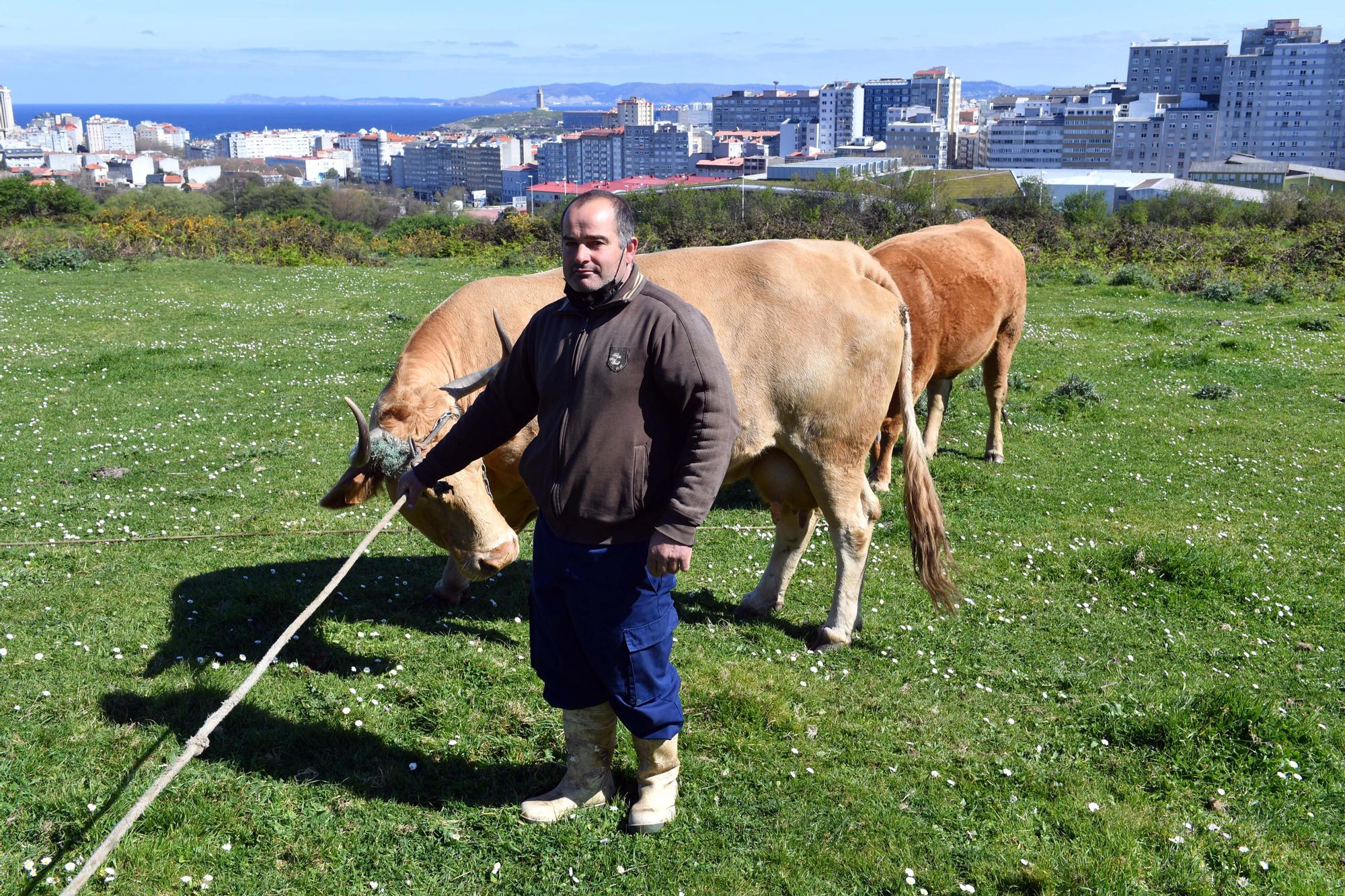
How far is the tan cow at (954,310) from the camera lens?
9.27 m

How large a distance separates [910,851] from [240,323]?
17015mm

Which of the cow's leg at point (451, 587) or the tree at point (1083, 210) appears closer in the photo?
the cow's leg at point (451, 587)

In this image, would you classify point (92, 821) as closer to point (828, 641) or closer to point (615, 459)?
point (615, 459)

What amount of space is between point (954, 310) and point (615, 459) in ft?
21.3

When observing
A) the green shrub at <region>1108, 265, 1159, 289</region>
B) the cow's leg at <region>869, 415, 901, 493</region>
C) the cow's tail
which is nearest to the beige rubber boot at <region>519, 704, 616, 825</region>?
the cow's tail

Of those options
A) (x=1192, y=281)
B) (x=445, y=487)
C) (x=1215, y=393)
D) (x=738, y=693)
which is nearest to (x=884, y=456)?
(x=738, y=693)

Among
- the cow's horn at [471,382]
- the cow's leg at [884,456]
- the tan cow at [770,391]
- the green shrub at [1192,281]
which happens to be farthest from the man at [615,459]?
the green shrub at [1192,281]

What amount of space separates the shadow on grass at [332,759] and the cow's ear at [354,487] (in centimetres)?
119

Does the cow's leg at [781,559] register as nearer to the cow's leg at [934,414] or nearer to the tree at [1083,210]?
the cow's leg at [934,414]

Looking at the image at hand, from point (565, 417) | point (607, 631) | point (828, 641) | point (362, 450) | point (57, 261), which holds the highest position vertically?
point (565, 417)

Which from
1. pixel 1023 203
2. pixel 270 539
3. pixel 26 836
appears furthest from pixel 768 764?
pixel 1023 203

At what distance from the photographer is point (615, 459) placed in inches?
162

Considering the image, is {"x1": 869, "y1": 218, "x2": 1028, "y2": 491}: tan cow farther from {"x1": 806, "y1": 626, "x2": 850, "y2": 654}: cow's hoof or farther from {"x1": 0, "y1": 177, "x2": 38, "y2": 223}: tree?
{"x1": 0, "y1": 177, "x2": 38, "y2": 223}: tree

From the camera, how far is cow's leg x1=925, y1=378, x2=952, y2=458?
11.1m
